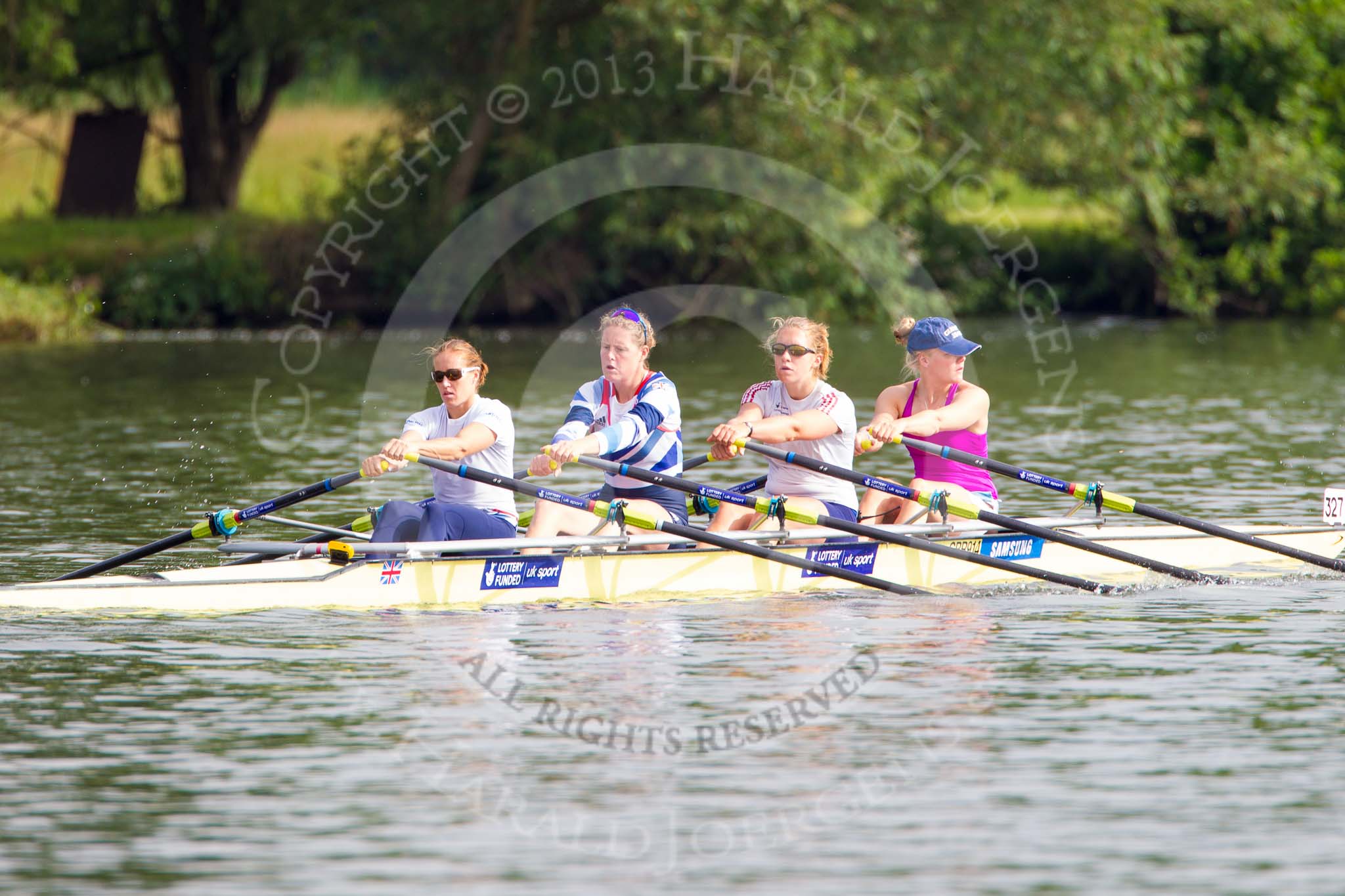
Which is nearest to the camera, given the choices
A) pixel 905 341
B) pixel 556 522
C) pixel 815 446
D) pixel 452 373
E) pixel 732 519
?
pixel 452 373

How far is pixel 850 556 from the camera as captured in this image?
37.6ft

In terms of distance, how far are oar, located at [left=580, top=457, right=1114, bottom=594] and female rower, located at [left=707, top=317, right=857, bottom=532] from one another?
200 millimetres

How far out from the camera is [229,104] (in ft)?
121

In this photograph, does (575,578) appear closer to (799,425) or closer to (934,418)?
(799,425)

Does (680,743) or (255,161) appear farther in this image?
(255,161)

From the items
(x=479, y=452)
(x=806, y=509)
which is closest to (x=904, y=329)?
(x=806, y=509)

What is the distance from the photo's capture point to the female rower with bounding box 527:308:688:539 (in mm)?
10812

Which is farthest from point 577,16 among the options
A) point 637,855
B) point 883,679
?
point 637,855

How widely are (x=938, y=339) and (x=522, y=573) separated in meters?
2.91

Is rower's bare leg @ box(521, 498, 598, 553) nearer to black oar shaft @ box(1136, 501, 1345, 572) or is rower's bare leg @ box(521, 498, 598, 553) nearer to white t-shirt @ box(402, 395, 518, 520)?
white t-shirt @ box(402, 395, 518, 520)

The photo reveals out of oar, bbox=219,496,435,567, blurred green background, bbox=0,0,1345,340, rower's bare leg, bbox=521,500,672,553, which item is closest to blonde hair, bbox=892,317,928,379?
rower's bare leg, bbox=521,500,672,553

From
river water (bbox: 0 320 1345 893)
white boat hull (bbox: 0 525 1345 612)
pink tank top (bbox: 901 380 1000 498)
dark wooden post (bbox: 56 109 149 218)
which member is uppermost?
dark wooden post (bbox: 56 109 149 218)

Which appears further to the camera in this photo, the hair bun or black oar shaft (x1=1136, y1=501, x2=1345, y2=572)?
the hair bun

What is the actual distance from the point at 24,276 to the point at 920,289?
14.5m
